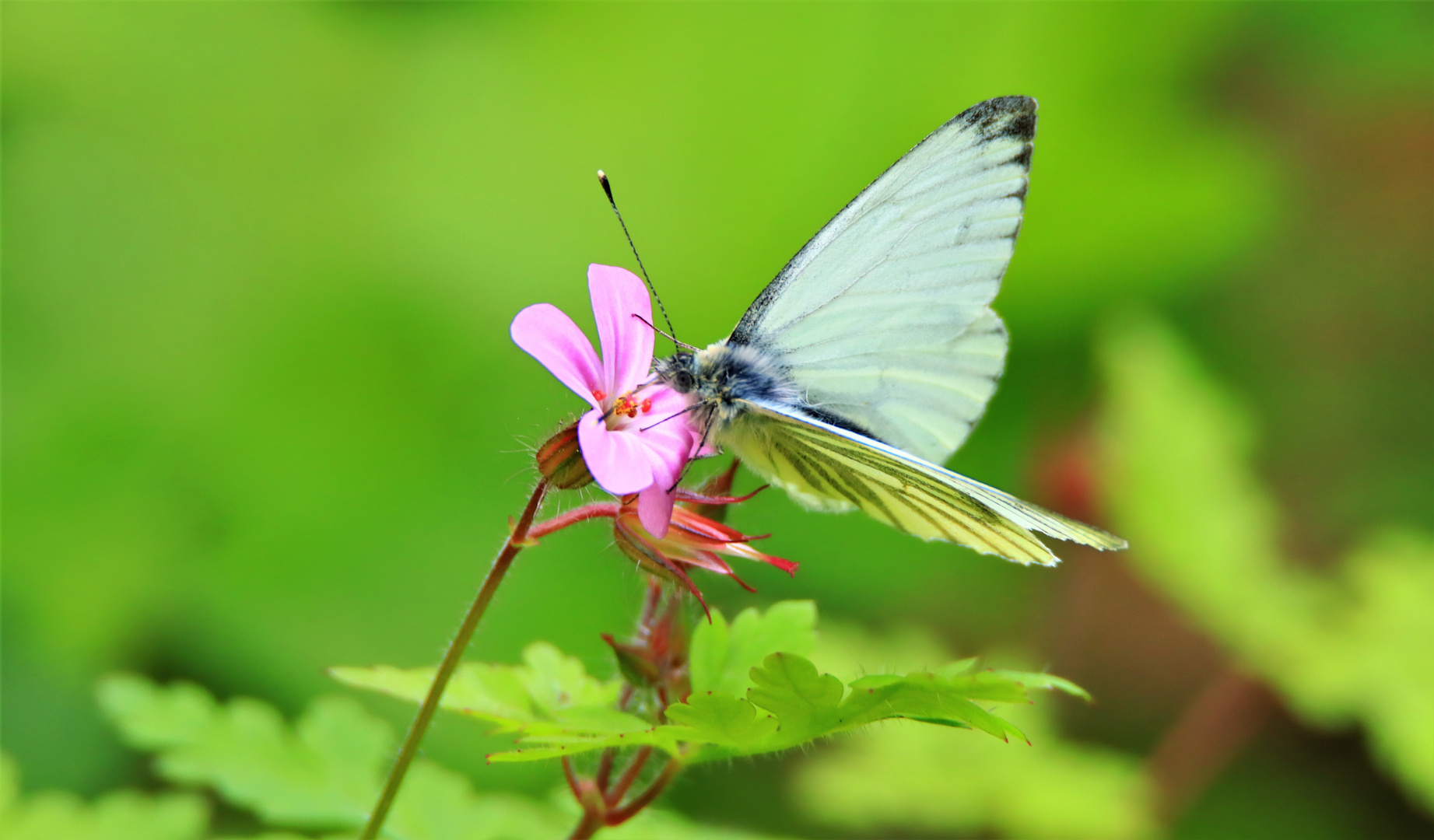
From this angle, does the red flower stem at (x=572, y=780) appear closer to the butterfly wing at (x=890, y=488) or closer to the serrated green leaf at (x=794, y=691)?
the serrated green leaf at (x=794, y=691)

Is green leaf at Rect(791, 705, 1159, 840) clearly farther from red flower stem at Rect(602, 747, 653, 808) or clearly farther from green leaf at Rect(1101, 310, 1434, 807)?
red flower stem at Rect(602, 747, 653, 808)

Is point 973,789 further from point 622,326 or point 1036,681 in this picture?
point 622,326

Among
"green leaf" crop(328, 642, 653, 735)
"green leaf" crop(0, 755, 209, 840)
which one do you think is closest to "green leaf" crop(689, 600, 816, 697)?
"green leaf" crop(328, 642, 653, 735)

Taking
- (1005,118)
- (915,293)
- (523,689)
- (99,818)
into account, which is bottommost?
(99,818)

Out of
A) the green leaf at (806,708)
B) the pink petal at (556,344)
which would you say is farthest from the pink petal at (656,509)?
the green leaf at (806,708)

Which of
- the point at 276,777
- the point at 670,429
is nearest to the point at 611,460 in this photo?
the point at 670,429

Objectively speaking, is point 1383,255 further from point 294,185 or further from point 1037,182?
point 294,185

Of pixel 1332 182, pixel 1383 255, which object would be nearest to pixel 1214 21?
pixel 1332 182
